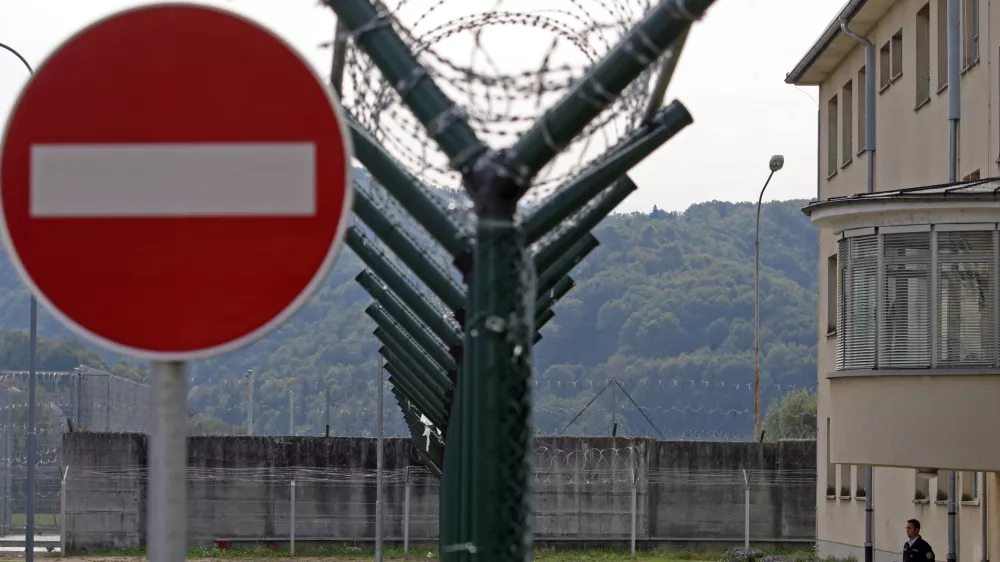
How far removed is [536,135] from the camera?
5527 mm

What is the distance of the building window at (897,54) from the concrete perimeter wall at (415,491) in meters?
15.3

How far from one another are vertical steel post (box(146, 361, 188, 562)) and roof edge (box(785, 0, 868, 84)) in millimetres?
28215

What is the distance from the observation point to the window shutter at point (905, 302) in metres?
20.6

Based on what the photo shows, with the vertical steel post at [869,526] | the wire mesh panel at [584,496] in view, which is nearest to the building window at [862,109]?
the vertical steel post at [869,526]

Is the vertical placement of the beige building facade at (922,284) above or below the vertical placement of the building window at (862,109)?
below

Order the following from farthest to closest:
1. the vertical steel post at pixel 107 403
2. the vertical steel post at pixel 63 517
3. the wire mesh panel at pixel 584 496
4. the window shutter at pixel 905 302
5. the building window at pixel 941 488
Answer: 1. the vertical steel post at pixel 107 403
2. the wire mesh panel at pixel 584 496
3. the vertical steel post at pixel 63 517
4. the building window at pixel 941 488
5. the window shutter at pixel 905 302

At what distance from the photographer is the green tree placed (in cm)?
8375

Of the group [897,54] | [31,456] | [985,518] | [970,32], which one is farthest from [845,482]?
[31,456]

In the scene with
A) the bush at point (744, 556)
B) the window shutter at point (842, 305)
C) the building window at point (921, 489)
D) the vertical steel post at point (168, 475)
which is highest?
the window shutter at point (842, 305)

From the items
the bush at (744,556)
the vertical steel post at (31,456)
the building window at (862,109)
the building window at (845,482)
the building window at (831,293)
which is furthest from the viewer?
the bush at (744,556)

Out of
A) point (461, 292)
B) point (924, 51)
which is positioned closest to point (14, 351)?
point (924, 51)

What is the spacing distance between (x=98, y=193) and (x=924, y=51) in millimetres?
26218

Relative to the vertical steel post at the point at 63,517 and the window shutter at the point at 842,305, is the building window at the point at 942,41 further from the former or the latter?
the vertical steel post at the point at 63,517

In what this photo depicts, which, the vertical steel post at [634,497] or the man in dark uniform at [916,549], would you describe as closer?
the man in dark uniform at [916,549]
